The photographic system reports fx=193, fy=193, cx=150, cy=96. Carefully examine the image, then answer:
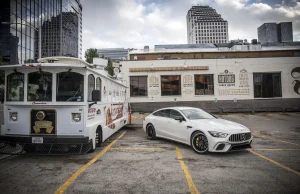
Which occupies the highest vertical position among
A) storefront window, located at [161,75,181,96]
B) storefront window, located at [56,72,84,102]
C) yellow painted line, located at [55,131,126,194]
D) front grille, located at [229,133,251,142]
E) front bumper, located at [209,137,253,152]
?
storefront window, located at [161,75,181,96]

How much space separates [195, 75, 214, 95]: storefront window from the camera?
70.3ft

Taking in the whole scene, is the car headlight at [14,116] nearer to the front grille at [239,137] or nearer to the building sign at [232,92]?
the front grille at [239,137]

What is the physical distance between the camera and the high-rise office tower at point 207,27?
563ft

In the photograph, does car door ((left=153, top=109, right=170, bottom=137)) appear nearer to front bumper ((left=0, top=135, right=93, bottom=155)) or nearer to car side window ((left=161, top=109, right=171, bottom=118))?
car side window ((left=161, top=109, right=171, bottom=118))

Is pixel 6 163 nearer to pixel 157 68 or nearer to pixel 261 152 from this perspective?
pixel 261 152

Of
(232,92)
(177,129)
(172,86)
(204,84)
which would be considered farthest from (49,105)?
A: (232,92)

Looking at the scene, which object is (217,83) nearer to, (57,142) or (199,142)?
(199,142)

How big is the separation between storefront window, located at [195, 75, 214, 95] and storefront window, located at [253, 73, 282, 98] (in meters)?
4.92

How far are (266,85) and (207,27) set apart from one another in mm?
167076

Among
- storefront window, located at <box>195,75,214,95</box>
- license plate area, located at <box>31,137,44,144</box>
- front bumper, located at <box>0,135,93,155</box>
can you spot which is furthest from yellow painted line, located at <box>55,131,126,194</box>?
storefront window, located at <box>195,75,214,95</box>

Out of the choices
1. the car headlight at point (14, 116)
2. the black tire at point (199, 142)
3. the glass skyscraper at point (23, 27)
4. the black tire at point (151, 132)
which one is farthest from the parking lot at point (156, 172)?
the glass skyscraper at point (23, 27)

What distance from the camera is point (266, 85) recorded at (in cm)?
2162

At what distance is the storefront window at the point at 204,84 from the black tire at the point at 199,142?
15.6m

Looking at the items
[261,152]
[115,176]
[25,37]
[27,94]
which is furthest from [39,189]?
[25,37]
